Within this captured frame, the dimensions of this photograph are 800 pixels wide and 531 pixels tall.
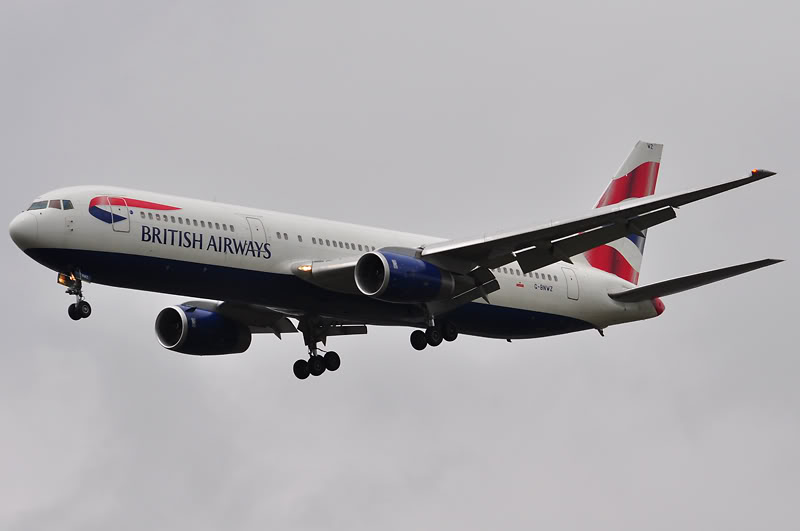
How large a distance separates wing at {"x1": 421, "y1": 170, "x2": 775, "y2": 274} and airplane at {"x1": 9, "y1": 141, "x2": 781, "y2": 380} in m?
0.05

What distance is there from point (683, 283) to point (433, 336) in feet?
29.4

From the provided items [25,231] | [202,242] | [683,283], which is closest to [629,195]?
[683,283]

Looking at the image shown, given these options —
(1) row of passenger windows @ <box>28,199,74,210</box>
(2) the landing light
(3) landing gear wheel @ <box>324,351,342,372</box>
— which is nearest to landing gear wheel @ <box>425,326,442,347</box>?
(3) landing gear wheel @ <box>324,351,342,372</box>

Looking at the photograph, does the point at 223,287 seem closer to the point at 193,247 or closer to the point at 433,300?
the point at 193,247

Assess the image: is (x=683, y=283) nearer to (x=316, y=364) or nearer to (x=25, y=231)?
(x=316, y=364)

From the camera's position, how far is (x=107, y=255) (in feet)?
146

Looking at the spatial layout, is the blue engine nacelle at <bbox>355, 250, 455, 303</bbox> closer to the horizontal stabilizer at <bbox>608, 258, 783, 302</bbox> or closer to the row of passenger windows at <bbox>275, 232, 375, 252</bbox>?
the row of passenger windows at <bbox>275, 232, 375, 252</bbox>

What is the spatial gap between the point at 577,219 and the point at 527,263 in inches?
144

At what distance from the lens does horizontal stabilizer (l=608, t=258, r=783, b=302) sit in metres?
47.8

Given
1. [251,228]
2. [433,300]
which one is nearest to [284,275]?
[251,228]

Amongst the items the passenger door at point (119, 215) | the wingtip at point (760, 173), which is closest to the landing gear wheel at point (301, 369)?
the passenger door at point (119, 215)

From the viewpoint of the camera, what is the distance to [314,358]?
5391 centimetres

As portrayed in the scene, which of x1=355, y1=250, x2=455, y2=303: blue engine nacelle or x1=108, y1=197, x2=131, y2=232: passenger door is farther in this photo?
x1=355, y1=250, x2=455, y2=303: blue engine nacelle

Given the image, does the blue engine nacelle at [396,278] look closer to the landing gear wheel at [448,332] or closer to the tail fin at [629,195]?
the landing gear wheel at [448,332]
